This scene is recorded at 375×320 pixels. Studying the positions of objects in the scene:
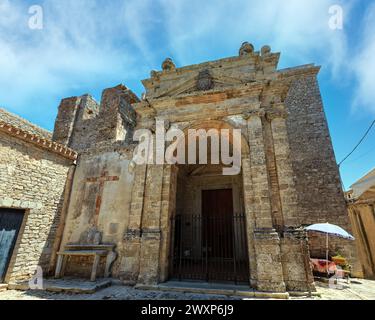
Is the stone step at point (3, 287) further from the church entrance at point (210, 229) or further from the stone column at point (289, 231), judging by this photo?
the stone column at point (289, 231)

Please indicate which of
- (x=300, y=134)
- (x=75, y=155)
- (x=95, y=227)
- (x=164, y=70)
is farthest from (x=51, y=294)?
(x=300, y=134)

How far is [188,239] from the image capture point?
8.11 m

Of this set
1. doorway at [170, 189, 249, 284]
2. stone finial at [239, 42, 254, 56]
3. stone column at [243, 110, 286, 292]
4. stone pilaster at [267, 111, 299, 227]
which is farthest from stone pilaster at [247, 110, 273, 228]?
stone finial at [239, 42, 254, 56]

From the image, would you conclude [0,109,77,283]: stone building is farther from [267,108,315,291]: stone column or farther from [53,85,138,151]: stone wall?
[267,108,315,291]: stone column

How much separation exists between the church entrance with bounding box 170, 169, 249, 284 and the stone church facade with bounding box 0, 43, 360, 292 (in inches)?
1.8

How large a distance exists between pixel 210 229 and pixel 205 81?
561cm

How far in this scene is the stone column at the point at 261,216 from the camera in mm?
4152

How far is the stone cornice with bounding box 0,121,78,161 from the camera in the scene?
17.9 feet

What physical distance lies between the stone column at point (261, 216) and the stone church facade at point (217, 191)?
0.9 inches

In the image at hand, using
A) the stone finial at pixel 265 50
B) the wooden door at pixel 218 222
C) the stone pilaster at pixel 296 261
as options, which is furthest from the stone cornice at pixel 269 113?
the wooden door at pixel 218 222

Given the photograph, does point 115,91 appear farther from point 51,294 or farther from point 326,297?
point 326,297

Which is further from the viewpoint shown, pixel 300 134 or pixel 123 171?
pixel 300 134

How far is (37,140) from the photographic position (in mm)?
6145
